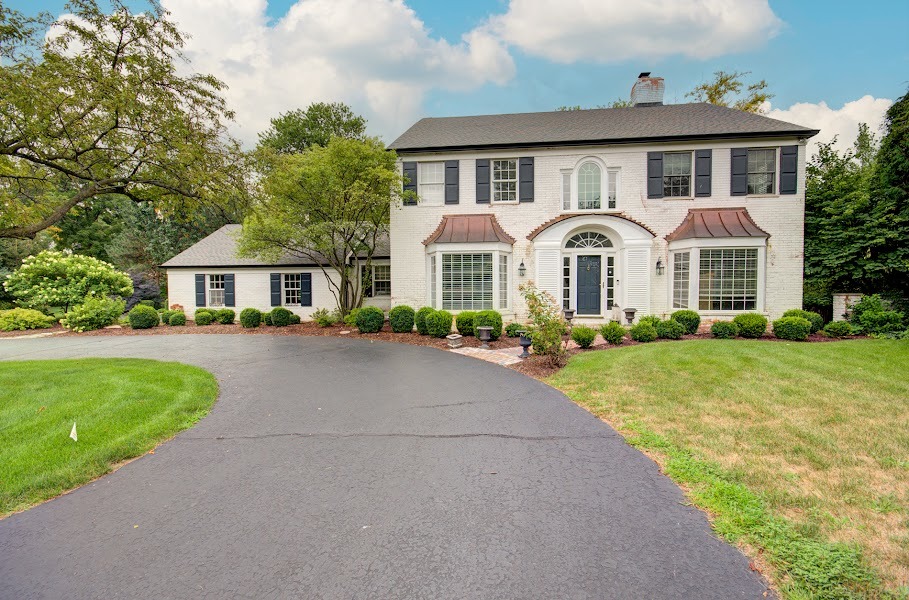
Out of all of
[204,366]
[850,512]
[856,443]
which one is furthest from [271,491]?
[204,366]

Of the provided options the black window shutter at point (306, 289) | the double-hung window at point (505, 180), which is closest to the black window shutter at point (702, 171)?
the double-hung window at point (505, 180)

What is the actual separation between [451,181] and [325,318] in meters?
7.60

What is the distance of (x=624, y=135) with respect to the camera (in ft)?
44.4

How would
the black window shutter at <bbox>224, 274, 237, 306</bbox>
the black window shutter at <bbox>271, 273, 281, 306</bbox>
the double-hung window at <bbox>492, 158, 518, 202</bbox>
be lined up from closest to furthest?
the double-hung window at <bbox>492, 158, 518, 202</bbox> < the black window shutter at <bbox>271, 273, 281, 306</bbox> < the black window shutter at <bbox>224, 274, 237, 306</bbox>

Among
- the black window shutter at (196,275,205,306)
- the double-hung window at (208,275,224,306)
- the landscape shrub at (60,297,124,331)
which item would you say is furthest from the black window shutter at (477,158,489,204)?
the landscape shrub at (60,297,124,331)

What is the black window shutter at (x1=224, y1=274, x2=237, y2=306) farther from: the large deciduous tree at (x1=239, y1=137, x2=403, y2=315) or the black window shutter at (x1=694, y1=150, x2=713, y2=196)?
the black window shutter at (x1=694, y1=150, x2=713, y2=196)

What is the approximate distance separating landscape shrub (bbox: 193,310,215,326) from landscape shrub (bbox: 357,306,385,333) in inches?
333

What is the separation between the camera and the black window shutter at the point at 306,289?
58.6 ft

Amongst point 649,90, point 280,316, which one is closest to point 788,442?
point 280,316

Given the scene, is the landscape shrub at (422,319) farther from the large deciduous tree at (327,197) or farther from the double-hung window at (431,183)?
the double-hung window at (431,183)

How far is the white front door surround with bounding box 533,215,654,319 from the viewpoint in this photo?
13312 millimetres

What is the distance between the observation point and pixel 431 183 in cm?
1456

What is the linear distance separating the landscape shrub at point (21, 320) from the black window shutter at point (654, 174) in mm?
26249

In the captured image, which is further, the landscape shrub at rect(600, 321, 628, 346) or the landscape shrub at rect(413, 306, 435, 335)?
the landscape shrub at rect(413, 306, 435, 335)
